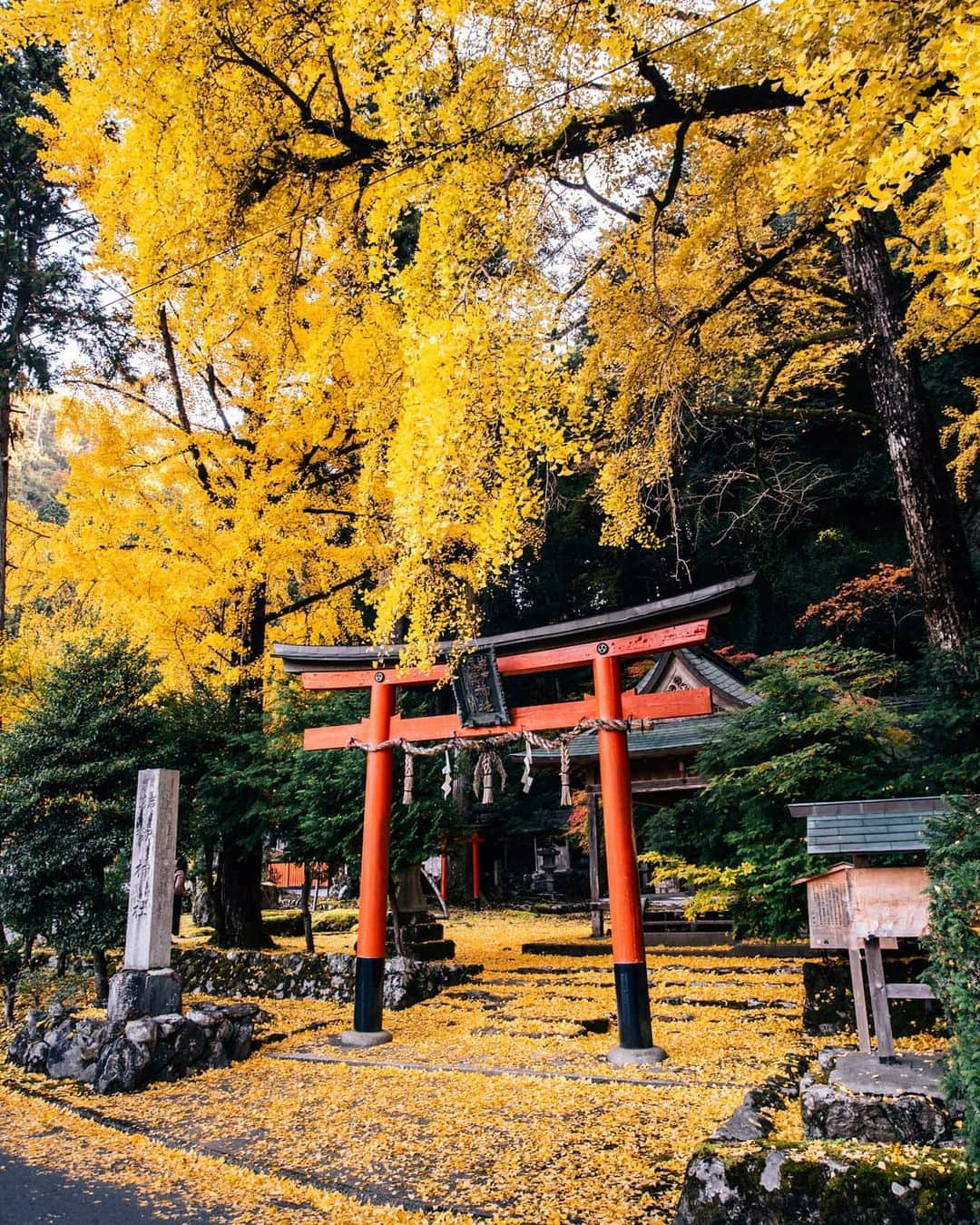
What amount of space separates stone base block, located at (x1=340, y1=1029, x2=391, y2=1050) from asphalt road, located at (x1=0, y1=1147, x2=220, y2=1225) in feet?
10.5

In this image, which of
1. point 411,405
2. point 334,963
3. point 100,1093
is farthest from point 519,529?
point 334,963

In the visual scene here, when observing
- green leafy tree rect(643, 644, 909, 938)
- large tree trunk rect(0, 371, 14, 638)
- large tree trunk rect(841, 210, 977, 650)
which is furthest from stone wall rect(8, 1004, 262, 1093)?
large tree trunk rect(841, 210, 977, 650)

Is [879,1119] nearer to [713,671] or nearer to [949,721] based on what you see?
[949,721]

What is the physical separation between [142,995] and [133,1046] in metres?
0.73

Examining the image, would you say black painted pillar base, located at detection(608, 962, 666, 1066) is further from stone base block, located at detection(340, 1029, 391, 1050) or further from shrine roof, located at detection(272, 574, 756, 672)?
shrine roof, located at detection(272, 574, 756, 672)

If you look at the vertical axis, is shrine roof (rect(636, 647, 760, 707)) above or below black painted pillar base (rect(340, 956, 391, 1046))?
above

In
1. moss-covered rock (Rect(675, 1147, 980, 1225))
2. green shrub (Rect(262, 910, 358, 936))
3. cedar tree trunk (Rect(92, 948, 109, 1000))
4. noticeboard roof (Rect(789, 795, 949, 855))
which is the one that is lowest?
green shrub (Rect(262, 910, 358, 936))

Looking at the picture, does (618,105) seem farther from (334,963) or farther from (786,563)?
(786,563)

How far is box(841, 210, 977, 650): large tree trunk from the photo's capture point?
281 inches

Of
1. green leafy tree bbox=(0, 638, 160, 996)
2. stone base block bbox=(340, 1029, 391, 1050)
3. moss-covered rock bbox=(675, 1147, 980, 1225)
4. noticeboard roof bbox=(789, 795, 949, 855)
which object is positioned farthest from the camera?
green leafy tree bbox=(0, 638, 160, 996)

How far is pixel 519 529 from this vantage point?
589 cm

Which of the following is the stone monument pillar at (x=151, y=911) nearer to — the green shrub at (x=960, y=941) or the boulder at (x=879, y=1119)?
the boulder at (x=879, y=1119)

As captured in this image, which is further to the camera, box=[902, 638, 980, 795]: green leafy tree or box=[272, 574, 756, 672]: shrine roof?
box=[272, 574, 756, 672]: shrine roof

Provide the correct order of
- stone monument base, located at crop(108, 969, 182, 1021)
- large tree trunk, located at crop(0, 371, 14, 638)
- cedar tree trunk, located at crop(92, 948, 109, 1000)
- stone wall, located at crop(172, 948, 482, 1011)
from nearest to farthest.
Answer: stone monument base, located at crop(108, 969, 182, 1021) → cedar tree trunk, located at crop(92, 948, 109, 1000) → stone wall, located at crop(172, 948, 482, 1011) → large tree trunk, located at crop(0, 371, 14, 638)
